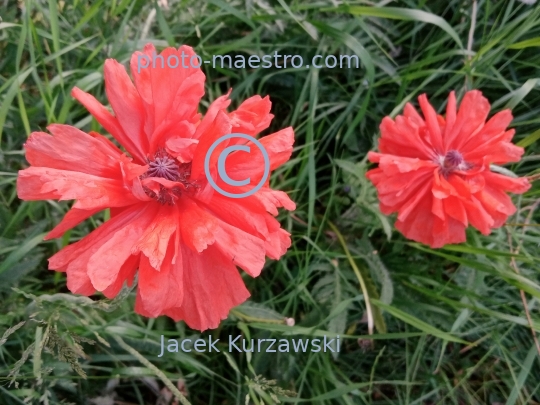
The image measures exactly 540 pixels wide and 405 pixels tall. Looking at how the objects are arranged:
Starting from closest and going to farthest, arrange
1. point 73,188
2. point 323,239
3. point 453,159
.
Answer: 1. point 73,188
2. point 453,159
3. point 323,239

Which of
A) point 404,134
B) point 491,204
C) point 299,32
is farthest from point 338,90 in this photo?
point 491,204

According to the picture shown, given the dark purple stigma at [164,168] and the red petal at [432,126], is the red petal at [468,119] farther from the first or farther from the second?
the dark purple stigma at [164,168]

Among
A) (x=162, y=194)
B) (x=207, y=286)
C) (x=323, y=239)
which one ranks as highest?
(x=162, y=194)

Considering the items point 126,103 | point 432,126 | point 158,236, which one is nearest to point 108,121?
point 126,103

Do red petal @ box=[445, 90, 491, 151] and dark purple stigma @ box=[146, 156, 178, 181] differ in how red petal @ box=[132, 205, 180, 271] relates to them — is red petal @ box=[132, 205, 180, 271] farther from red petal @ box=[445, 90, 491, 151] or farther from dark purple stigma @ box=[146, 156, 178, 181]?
red petal @ box=[445, 90, 491, 151]

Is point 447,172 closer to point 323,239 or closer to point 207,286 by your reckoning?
point 323,239

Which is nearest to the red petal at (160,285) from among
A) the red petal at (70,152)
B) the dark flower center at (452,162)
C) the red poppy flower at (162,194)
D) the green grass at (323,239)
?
the red poppy flower at (162,194)
